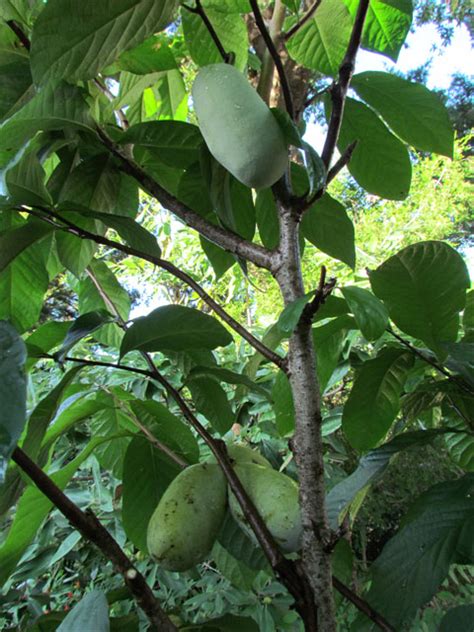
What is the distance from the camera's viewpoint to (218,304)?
1.57 feet

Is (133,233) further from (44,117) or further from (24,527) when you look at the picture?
(24,527)

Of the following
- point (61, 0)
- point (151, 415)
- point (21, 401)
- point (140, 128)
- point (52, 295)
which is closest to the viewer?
point (21, 401)

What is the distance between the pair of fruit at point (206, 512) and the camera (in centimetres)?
35

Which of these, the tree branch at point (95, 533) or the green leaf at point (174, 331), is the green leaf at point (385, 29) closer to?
the green leaf at point (174, 331)

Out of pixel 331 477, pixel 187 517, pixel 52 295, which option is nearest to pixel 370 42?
pixel 187 517

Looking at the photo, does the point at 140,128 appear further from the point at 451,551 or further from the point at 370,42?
the point at 451,551

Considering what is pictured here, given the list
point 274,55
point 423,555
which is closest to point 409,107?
point 274,55

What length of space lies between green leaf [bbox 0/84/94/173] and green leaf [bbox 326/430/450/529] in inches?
14.3

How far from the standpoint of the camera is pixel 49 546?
100 centimetres

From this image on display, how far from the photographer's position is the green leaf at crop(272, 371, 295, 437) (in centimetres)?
51

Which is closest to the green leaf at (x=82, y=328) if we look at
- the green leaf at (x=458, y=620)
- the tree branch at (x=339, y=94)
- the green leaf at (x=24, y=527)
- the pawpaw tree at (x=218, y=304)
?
the pawpaw tree at (x=218, y=304)

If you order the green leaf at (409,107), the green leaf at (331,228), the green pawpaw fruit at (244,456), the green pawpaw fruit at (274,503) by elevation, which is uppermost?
the green leaf at (409,107)

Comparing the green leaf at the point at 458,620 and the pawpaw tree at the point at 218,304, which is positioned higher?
the pawpaw tree at the point at 218,304

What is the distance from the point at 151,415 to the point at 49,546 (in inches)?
23.9
